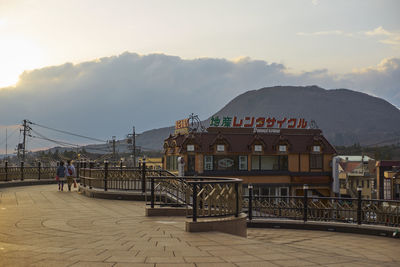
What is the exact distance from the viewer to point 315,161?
50.7 metres

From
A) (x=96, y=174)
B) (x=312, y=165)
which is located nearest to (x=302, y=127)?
(x=312, y=165)

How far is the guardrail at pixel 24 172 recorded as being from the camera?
27125 mm

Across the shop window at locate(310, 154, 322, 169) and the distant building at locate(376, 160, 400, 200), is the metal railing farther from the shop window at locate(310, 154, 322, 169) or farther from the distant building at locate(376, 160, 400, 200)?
the shop window at locate(310, 154, 322, 169)

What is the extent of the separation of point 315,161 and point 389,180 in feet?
32.5

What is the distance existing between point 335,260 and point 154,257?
3.15 metres

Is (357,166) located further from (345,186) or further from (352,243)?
(352,243)

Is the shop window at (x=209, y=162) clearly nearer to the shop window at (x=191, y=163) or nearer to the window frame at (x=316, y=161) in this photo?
the shop window at (x=191, y=163)

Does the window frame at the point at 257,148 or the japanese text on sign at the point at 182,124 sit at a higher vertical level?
the japanese text on sign at the point at 182,124

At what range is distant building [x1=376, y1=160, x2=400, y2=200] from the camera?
1582 inches

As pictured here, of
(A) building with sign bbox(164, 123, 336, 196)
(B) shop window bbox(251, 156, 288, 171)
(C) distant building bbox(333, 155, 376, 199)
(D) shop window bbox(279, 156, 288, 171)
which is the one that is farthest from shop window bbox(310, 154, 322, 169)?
(C) distant building bbox(333, 155, 376, 199)

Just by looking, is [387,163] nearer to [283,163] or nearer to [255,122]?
→ [283,163]

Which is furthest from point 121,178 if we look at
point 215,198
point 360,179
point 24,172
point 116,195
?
point 360,179

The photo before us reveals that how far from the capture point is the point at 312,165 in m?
50.6

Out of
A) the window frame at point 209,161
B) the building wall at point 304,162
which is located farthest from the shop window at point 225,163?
the building wall at point 304,162
